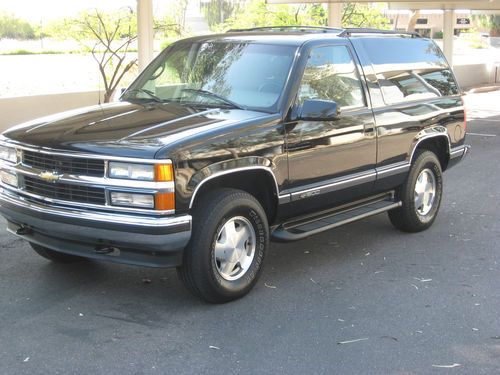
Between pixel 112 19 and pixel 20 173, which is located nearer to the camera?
pixel 20 173

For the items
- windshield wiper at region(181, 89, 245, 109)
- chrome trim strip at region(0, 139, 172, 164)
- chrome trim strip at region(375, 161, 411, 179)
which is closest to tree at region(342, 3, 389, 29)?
chrome trim strip at region(375, 161, 411, 179)

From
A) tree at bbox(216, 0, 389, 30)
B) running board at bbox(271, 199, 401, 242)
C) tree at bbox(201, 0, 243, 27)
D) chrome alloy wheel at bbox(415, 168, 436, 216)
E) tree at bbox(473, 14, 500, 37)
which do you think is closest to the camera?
running board at bbox(271, 199, 401, 242)

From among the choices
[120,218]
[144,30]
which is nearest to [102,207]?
[120,218]

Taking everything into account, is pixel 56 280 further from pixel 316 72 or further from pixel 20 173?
pixel 316 72

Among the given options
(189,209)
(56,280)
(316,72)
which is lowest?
(56,280)

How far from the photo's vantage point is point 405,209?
7055mm

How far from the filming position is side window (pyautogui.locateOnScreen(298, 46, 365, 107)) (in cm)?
590

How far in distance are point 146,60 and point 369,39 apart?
8920 millimetres

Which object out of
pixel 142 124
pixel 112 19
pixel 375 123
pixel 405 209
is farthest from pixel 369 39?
pixel 112 19

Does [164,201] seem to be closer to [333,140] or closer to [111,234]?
[111,234]

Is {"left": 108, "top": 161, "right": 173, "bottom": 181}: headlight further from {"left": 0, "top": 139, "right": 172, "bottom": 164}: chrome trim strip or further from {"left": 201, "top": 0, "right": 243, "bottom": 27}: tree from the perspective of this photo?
{"left": 201, "top": 0, "right": 243, "bottom": 27}: tree

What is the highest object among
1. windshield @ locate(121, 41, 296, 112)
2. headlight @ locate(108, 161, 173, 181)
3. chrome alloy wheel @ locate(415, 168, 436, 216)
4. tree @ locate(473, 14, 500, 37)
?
tree @ locate(473, 14, 500, 37)

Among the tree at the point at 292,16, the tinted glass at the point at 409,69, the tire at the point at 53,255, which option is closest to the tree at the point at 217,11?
the tree at the point at 292,16

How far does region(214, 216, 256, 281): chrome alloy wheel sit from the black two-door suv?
1cm
